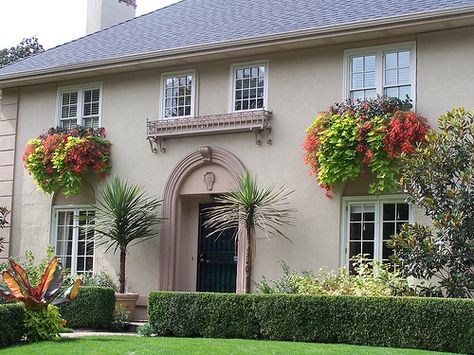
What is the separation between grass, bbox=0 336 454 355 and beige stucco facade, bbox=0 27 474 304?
3.70 m

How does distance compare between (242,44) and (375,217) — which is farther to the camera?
(242,44)

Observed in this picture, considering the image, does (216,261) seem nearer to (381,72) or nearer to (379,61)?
(381,72)

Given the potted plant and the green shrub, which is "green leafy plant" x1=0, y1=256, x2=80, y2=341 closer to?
the green shrub

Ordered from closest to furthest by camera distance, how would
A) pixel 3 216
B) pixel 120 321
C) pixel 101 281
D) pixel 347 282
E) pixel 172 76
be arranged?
pixel 347 282, pixel 120 321, pixel 101 281, pixel 172 76, pixel 3 216

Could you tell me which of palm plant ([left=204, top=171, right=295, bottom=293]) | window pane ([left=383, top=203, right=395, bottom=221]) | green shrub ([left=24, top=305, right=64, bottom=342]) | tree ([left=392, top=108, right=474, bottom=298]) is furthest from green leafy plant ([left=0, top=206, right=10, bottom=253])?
tree ([left=392, top=108, right=474, bottom=298])

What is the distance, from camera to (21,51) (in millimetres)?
36406

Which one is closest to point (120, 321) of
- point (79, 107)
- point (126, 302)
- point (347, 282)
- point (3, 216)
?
point (126, 302)

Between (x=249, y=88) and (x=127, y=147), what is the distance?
321 centimetres

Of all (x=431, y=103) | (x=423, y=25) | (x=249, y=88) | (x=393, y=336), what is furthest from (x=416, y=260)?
(x=249, y=88)

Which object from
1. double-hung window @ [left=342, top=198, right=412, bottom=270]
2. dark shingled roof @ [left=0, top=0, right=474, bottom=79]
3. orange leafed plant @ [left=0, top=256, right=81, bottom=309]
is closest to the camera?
orange leafed plant @ [left=0, top=256, right=81, bottom=309]

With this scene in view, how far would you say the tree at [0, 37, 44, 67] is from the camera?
36219 millimetres

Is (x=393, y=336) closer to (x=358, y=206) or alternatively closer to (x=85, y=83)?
(x=358, y=206)

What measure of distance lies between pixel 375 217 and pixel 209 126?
3904 mm

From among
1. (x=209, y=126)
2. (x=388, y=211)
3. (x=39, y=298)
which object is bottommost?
(x=39, y=298)
